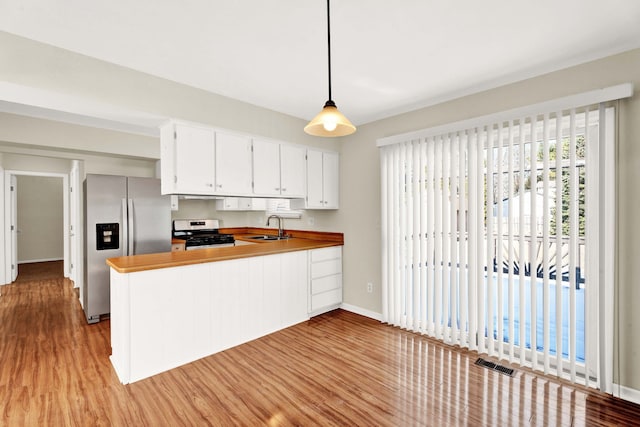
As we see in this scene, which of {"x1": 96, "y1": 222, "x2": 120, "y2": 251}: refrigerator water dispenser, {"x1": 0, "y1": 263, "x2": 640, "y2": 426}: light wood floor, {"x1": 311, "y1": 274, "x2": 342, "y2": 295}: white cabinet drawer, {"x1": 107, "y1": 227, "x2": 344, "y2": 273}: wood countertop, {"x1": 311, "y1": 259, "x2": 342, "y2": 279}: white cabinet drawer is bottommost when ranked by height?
{"x1": 0, "y1": 263, "x2": 640, "y2": 426}: light wood floor

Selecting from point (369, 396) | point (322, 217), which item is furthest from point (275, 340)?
point (322, 217)

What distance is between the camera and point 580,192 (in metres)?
2.31

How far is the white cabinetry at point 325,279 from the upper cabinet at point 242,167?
0.63 m

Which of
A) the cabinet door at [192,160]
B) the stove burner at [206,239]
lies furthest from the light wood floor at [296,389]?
the stove burner at [206,239]

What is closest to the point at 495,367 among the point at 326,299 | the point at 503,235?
the point at 503,235

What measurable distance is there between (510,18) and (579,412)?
2.58 meters

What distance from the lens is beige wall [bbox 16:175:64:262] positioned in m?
7.66

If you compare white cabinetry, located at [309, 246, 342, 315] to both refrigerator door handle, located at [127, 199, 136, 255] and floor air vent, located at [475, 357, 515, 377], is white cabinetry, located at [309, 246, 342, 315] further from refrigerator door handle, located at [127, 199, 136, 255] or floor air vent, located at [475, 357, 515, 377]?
refrigerator door handle, located at [127, 199, 136, 255]

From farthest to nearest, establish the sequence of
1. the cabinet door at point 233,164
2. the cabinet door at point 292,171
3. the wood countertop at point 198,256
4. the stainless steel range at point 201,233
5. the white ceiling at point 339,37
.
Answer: the stainless steel range at point 201,233, the cabinet door at point 292,171, the cabinet door at point 233,164, the wood countertop at point 198,256, the white ceiling at point 339,37

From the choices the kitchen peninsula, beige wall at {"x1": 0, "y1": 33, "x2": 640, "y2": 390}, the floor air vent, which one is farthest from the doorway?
the floor air vent

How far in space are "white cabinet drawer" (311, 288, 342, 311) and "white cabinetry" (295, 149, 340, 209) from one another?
3.75 feet

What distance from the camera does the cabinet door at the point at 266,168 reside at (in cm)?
338

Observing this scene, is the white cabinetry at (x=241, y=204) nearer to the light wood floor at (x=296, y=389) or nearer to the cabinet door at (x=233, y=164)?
the cabinet door at (x=233, y=164)

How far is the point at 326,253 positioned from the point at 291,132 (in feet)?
5.26
